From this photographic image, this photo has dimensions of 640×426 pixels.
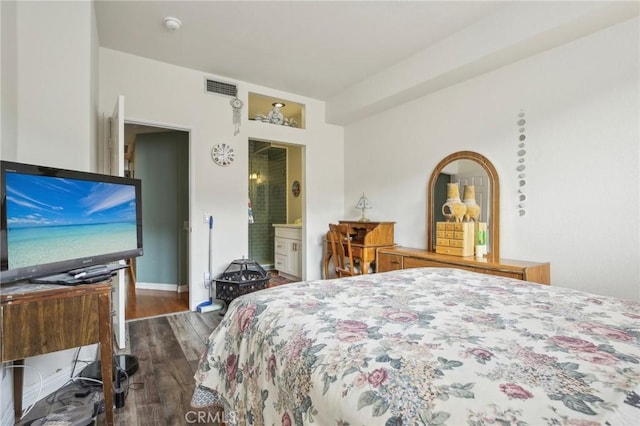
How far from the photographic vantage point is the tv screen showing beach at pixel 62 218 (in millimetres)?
1394

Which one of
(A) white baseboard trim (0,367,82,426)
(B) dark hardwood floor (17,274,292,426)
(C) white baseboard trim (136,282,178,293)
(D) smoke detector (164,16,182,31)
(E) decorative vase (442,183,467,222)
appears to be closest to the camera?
(A) white baseboard trim (0,367,82,426)

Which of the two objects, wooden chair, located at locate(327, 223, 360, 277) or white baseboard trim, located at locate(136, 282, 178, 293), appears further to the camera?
white baseboard trim, located at locate(136, 282, 178, 293)

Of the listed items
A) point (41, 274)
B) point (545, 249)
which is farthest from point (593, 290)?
point (41, 274)

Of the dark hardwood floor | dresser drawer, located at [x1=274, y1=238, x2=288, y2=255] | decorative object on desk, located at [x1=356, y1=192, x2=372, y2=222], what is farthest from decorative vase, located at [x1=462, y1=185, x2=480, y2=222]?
dresser drawer, located at [x1=274, y1=238, x2=288, y2=255]

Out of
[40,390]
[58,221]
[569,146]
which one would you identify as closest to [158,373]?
[40,390]

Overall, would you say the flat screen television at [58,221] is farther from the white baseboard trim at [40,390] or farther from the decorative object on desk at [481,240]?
the decorative object on desk at [481,240]

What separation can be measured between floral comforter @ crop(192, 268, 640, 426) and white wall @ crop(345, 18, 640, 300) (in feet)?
4.34

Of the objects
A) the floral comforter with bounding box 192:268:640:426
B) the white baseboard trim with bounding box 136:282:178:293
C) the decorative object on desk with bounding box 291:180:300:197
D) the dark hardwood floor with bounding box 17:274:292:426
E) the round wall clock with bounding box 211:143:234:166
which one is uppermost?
the round wall clock with bounding box 211:143:234:166

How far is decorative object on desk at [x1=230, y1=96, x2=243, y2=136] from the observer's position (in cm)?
374

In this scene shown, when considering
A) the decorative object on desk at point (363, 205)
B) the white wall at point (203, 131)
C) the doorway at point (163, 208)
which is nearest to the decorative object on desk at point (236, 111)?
the white wall at point (203, 131)

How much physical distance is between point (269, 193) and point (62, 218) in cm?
488

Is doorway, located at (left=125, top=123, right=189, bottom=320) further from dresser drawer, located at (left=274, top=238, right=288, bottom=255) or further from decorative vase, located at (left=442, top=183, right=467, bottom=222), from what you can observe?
decorative vase, located at (left=442, top=183, right=467, bottom=222)

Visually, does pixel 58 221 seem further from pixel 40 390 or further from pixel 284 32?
pixel 284 32

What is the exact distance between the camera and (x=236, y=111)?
3.78 m
